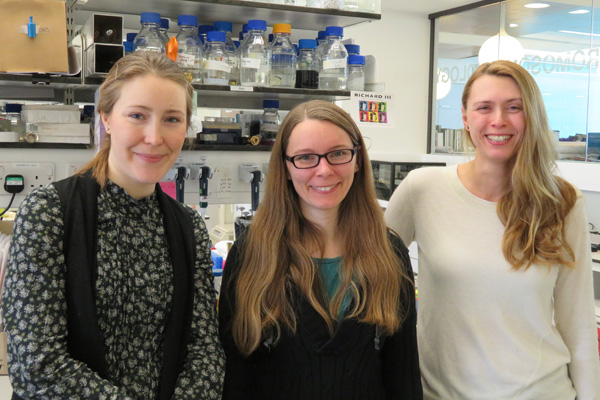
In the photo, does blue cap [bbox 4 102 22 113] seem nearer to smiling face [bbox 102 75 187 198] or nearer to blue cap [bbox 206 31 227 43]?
blue cap [bbox 206 31 227 43]

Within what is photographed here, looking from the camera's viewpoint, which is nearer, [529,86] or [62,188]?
[62,188]

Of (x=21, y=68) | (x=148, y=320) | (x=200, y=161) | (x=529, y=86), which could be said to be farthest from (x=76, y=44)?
(x=529, y=86)

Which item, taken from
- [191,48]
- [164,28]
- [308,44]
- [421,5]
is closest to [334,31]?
[308,44]

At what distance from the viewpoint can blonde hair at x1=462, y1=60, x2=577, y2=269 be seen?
5.26 ft

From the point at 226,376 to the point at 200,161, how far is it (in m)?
1.35

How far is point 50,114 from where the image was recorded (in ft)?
7.69

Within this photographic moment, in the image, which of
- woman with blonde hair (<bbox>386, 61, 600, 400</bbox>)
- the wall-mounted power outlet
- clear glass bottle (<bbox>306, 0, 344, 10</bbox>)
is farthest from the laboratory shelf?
woman with blonde hair (<bbox>386, 61, 600, 400</bbox>)

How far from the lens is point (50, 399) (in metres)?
1.16

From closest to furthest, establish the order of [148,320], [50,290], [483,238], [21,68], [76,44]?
[50,290]
[148,320]
[483,238]
[21,68]
[76,44]

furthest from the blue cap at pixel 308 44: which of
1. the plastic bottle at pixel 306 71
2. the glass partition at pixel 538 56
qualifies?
the glass partition at pixel 538 56

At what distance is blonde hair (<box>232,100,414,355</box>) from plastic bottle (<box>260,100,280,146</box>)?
1.20m

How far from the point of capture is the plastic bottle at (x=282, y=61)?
262 cm

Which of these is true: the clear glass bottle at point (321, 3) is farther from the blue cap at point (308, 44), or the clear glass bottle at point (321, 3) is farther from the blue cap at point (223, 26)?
the blue cap at point (223, 26)

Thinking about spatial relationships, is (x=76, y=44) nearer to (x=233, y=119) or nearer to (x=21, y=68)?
(x=21, y=68)
